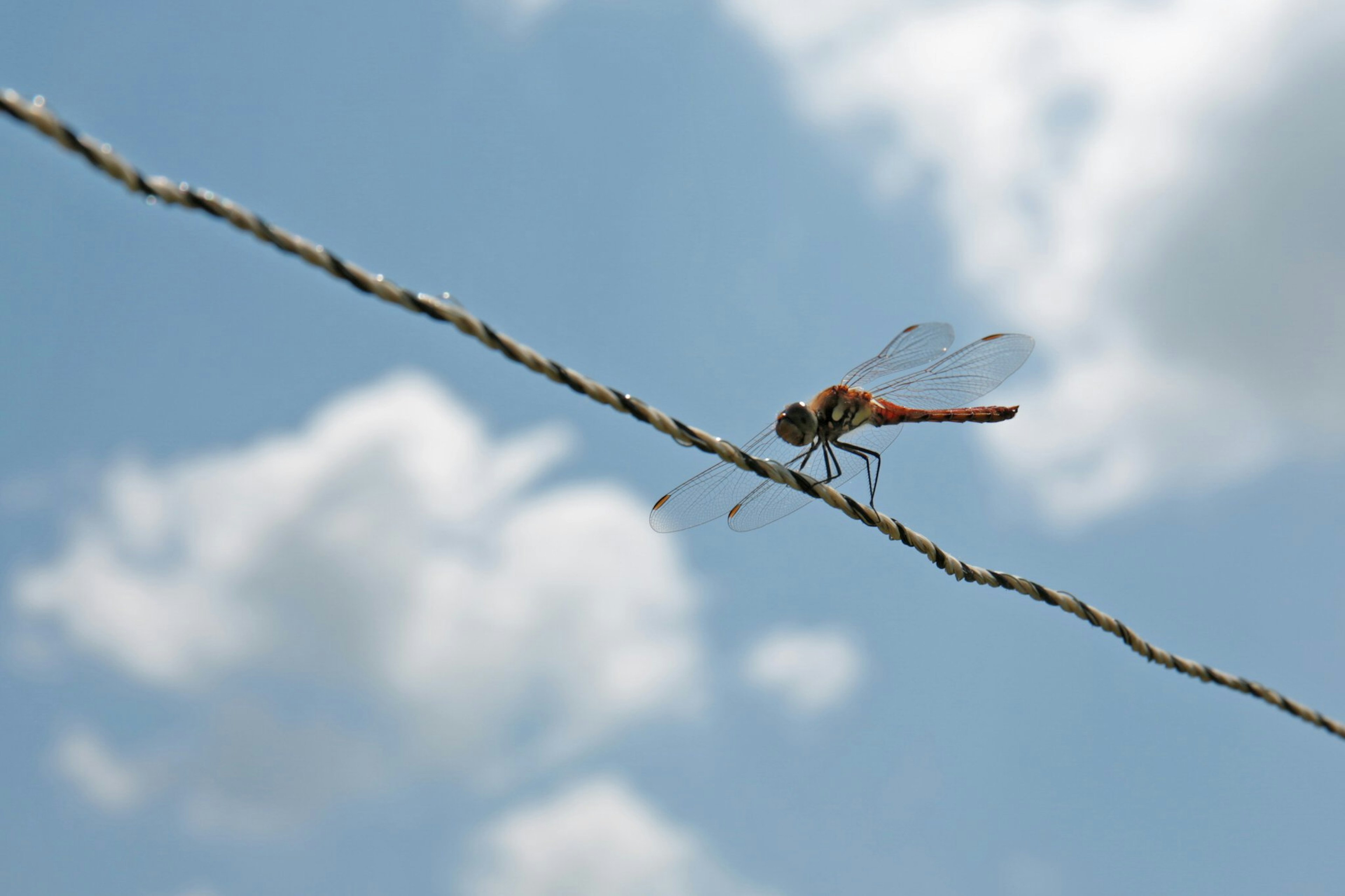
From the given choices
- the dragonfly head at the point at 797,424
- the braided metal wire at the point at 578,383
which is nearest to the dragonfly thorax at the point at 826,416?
the dragonfly head at the point at 797,424

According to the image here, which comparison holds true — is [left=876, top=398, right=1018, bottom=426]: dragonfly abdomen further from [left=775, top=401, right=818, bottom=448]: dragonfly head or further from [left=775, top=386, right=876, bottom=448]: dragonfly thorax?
[left=775, top=401, right=818, bottom=448]: dragonfly head

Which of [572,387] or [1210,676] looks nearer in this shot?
[572,387]

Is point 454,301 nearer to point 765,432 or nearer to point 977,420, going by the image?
point 765,432

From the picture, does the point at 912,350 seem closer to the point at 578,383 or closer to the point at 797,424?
the point at 797,424

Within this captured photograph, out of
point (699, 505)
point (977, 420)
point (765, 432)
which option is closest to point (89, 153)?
point (699, 505)

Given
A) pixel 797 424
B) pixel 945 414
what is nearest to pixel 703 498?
pixel 797 424
